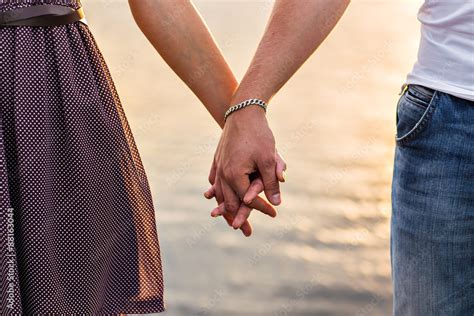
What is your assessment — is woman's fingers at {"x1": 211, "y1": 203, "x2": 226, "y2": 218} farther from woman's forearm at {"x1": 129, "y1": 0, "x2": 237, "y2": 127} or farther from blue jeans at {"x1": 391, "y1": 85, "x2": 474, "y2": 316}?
blue jeans at {"x1": 391, "y1": 85, "x2": 474, "y2": 316}

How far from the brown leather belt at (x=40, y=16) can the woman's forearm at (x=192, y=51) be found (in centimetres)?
32

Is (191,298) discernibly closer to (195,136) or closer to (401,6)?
(195,136)

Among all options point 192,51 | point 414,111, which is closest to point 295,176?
point 192,51

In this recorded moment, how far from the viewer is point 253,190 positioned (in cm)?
184

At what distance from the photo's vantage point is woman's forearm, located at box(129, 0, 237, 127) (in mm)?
1934

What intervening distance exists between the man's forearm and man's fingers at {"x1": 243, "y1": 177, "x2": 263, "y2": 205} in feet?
0.53

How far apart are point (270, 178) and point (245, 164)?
61 millimetres

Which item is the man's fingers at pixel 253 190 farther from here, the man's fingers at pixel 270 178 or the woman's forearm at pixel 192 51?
the woman's forearm at pixel 192 51

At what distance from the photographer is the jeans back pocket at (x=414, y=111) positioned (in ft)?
5.37

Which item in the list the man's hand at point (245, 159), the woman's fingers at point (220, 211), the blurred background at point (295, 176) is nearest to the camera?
the man's hand at point (245, 159)

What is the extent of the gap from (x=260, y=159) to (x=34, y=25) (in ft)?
1.61

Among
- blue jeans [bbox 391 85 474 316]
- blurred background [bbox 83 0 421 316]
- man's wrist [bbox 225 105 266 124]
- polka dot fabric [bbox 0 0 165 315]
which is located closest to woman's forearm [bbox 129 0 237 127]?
man's wrist [bbox 225 105 266 124]

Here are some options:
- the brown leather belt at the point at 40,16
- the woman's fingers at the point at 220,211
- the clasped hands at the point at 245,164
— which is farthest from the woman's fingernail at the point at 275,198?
the brown leather belt at the point at 40,16

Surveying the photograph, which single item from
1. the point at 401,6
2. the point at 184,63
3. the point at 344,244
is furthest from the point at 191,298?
the point at 401,6
